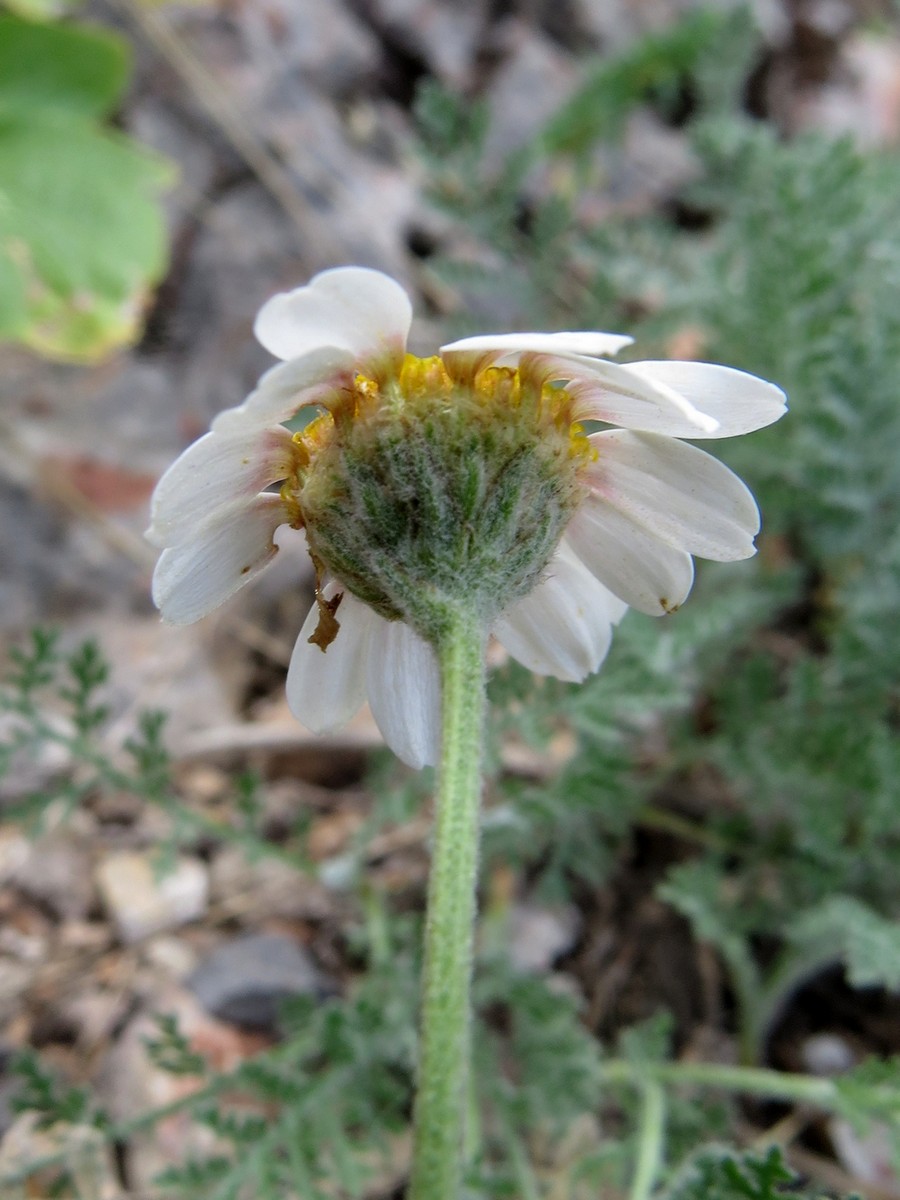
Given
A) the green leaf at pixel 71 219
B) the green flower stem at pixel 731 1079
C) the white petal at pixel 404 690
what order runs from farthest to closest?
1. the green leaf at pixel 71 219
2. the green flower stem at pixel 731 1079
3. the white petal at pixel 404 690

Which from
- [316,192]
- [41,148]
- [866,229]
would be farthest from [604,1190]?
[316,192]

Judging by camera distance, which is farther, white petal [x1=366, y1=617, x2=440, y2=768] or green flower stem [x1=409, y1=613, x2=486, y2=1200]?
white petal [x1=366, y1=617, x2=440, y2=768]

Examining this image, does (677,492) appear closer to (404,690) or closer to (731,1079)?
(404,690)

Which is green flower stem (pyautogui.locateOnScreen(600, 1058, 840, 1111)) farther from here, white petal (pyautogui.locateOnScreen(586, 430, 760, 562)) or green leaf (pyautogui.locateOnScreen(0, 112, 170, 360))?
green leaf (pyautogui.locateOnScreen(0, 112, 170, 360))

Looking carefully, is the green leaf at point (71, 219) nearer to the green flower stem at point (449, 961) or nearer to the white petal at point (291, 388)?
the white petal at point (291, 388)

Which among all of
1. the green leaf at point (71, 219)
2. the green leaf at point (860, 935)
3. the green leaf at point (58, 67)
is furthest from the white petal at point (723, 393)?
the green leaf at point (58, 67)

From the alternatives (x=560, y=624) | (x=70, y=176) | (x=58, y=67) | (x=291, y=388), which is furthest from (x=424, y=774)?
(x=58, y=67)

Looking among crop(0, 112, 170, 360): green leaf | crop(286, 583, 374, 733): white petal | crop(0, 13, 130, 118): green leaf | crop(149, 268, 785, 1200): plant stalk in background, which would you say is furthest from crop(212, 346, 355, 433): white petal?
crop(0, 13, 130, 118): green leaf
